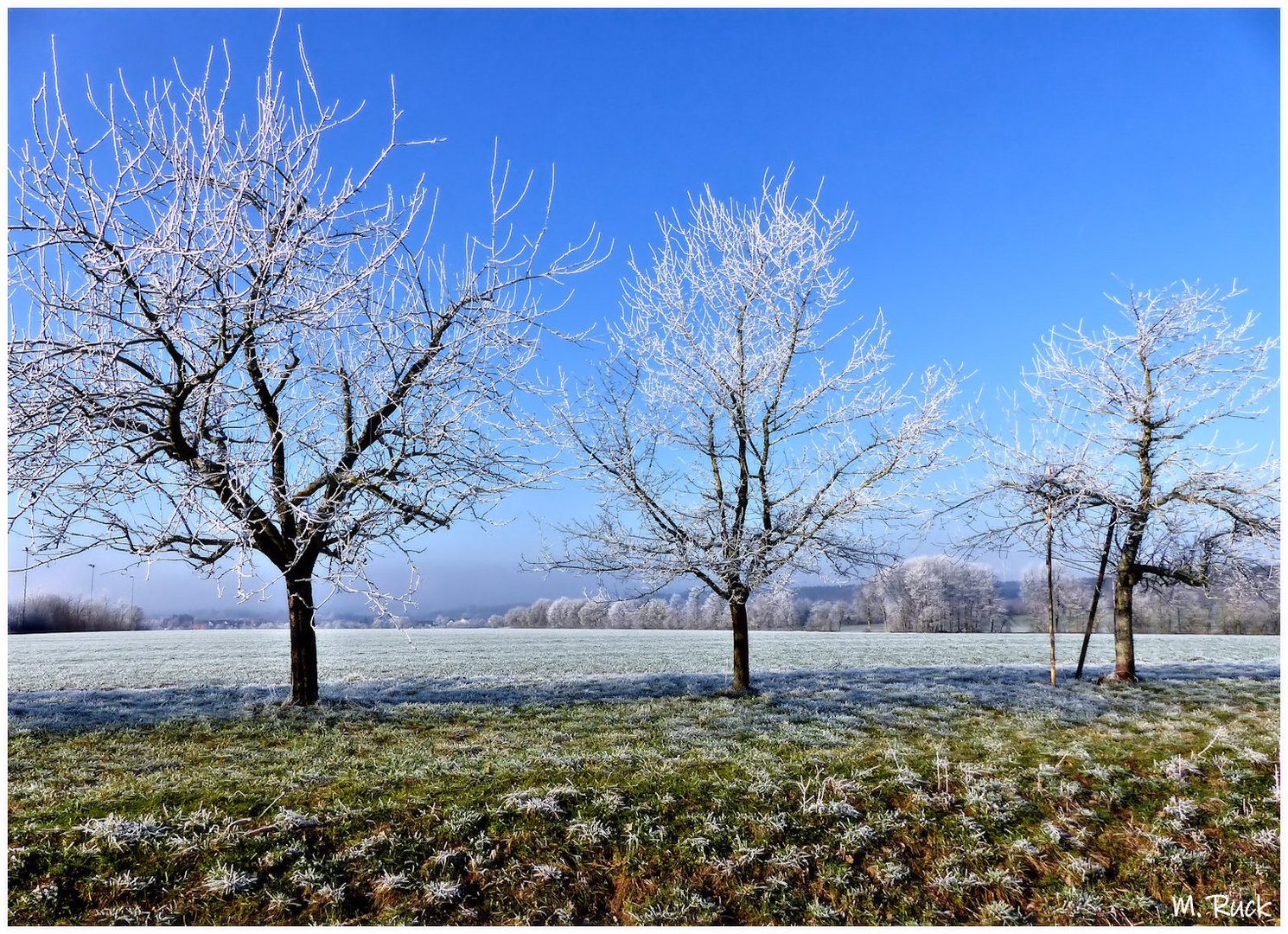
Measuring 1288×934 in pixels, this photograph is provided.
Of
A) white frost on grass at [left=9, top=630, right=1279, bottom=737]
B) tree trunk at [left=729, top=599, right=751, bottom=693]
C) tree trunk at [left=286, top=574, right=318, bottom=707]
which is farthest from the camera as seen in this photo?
tree trunk at [left=729, top=599, right=751, bottom=693]

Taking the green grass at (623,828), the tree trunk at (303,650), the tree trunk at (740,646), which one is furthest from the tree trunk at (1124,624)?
the tree trunk at (303,650)

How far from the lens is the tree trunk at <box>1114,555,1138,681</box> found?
52.7 ft

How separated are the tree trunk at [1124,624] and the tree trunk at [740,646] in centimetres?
909

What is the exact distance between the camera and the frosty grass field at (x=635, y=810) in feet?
17.5

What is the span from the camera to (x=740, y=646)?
1384cm

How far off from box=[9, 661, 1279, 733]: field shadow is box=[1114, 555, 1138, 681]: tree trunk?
493 mm

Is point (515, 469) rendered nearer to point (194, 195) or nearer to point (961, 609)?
point (194, 195)

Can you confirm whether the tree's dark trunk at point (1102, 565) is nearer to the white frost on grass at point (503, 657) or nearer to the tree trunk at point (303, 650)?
the white frost on grass at point (503, 657)

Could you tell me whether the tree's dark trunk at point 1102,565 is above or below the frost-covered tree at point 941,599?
above

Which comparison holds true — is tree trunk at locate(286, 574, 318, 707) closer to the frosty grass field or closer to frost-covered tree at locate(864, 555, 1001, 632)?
the frosty grass field

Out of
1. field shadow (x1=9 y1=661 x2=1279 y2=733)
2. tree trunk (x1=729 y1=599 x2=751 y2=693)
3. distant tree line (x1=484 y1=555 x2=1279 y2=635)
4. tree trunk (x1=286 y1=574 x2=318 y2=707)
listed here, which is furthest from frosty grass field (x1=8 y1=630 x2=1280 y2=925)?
distant tree line (x1=484 y1=555 x2=1279 y2=635)

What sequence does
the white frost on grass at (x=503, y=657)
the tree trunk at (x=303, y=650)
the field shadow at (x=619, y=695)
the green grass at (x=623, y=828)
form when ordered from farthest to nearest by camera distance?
the white frost on grass at (x=503, y=657)
the field shadow at (x=619, y=695)
the tree trunk at (x=303, y=650)
the green grass at (x=623, y=828)

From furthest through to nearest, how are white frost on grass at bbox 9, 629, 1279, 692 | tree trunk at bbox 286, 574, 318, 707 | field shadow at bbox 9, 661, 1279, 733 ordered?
white frost on grass at bbox 9, 629, 1279, 692
field shadow at bbox 9, 661, 1279, 733
tree trunk at bbox 286, 574, 318, 707

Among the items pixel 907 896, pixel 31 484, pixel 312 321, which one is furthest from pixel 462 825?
pixel 31 484
